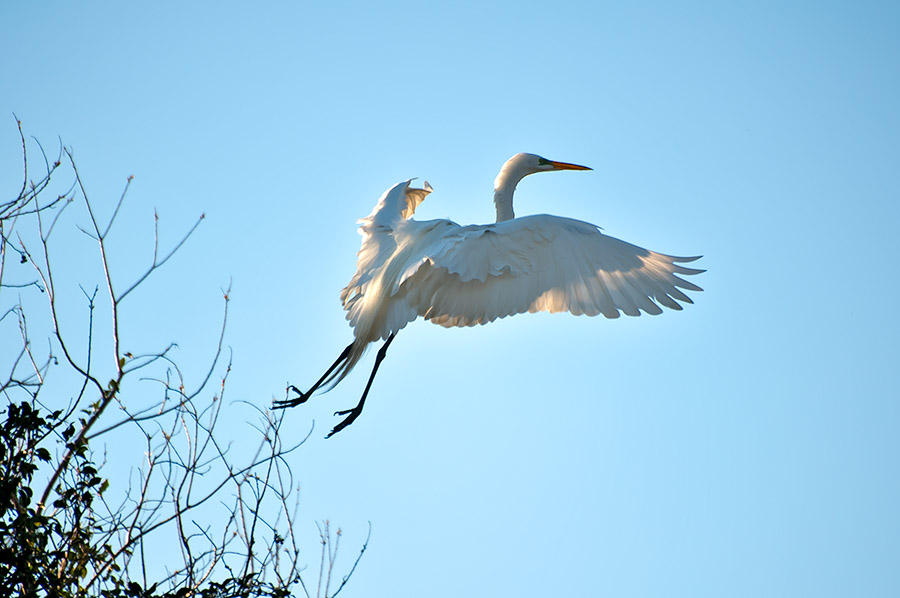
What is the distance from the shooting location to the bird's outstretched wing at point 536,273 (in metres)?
6.50

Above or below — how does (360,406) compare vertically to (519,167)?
below

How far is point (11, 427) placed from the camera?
15.1 ft

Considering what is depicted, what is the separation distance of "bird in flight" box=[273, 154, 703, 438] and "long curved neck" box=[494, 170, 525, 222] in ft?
3.36

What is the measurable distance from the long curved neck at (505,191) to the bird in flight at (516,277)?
1025 millimetres

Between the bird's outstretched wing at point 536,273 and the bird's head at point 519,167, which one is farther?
the bird's head at point 519,167

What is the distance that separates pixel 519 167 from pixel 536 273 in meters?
1.89

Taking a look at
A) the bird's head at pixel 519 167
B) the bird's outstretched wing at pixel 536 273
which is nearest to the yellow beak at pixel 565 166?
the bird's head at pixel 519 167

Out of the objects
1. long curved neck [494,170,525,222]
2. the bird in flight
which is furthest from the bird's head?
the bird in flight

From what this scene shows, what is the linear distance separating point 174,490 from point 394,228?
331 centimetres

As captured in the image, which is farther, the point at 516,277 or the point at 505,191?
the point at 505,191

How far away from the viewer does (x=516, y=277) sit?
660 centimetres

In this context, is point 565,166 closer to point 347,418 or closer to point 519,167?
point 519,167

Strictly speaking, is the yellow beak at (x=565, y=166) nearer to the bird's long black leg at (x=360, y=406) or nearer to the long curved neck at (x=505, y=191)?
the long curved neck at (x=505, y=191)

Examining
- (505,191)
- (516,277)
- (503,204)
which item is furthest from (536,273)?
(505,191)
